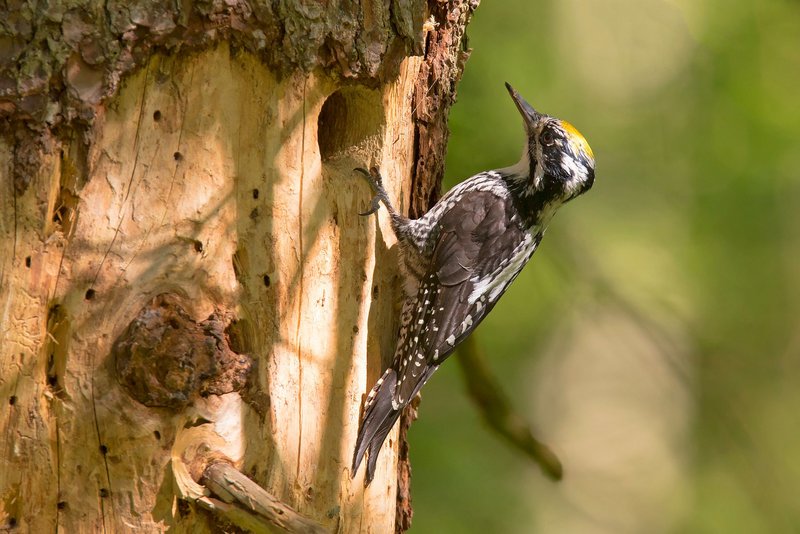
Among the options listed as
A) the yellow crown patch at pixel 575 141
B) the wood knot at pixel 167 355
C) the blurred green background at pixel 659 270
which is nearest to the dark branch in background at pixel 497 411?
the blurred green background at pixel 659 270

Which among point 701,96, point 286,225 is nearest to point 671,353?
point 701,96

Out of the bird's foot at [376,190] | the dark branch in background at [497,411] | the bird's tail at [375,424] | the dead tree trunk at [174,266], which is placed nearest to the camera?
the dead tree trunk at [174,266]

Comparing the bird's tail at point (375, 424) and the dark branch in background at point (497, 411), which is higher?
the bird's tail at point (375, 424)

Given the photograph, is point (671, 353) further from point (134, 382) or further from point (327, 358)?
point (134, 382)

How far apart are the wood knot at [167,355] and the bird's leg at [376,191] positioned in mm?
789

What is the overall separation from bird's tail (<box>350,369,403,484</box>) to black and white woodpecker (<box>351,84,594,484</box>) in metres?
0.04

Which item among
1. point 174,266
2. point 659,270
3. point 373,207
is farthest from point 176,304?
point 659,270

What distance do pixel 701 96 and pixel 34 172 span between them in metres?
4.37

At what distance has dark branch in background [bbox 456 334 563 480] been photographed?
12.6 feet

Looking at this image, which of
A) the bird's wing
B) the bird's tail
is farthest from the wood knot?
the bird's wing

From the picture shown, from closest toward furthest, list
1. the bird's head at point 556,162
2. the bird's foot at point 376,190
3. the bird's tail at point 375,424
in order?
the bird's tail at point 375,424
the bird's foot at point 376,190
the bird's head at point 556,162

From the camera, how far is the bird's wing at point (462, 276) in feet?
10.6

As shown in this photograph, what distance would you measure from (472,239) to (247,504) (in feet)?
5.31

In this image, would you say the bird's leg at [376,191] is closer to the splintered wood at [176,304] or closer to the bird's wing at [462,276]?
the splintered wood at [176,304]
